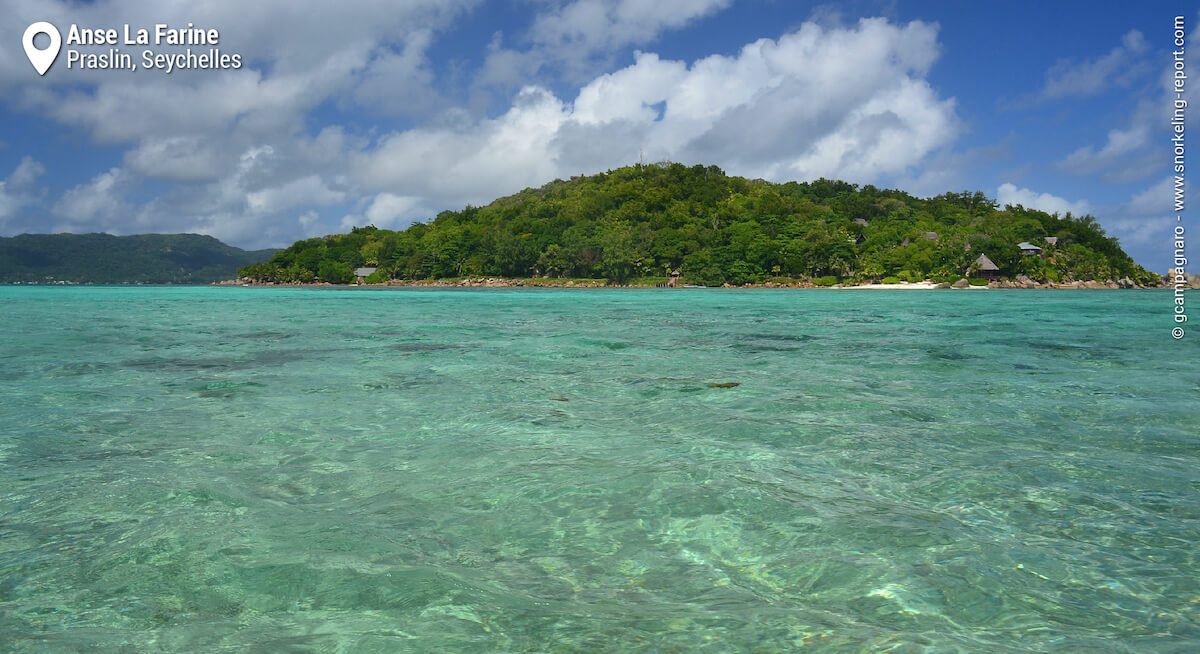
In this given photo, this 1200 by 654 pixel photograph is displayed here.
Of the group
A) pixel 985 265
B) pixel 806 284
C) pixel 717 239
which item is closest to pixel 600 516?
pixel 806 284

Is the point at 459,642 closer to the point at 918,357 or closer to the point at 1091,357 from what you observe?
the point at 918,357

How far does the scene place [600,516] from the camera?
4254mm

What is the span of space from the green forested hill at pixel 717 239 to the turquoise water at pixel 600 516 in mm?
95716

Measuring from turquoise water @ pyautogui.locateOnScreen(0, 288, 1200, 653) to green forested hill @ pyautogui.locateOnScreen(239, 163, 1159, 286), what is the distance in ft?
314

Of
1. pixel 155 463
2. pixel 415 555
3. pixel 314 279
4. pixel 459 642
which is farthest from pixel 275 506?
pixel 314 279

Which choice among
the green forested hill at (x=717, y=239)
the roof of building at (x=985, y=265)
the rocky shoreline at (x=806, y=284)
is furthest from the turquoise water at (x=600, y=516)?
the green forested hill at (x=717, y=239)

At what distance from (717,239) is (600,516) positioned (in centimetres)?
11052

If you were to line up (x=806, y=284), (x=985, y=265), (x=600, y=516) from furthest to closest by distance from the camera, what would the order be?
(x=806, y=284), (x=985, y=265), (x=600, y=516)

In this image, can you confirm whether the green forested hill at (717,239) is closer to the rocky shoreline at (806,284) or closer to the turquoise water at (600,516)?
the rocky shoreline at (806,284)

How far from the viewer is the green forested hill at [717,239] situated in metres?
98.4

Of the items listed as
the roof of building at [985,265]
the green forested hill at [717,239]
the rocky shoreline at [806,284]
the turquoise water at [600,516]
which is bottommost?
the turquoise water at [600,516]

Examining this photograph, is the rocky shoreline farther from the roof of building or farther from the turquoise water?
the turquoise water

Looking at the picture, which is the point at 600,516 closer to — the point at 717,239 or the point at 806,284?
the point at 806,284

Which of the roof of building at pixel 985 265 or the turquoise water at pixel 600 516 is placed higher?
the roof of building at pixel 985 265
